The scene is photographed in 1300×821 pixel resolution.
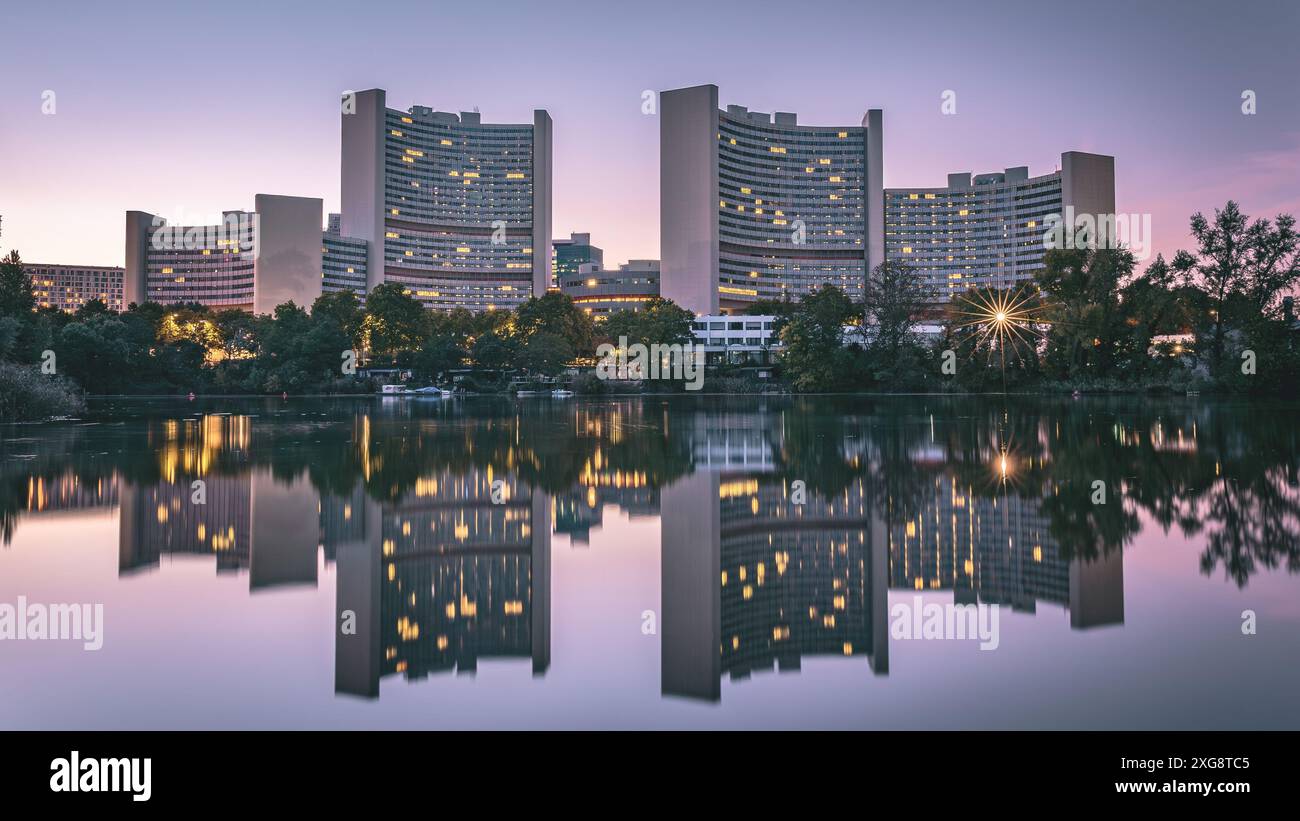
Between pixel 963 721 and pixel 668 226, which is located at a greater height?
pixel 668 226

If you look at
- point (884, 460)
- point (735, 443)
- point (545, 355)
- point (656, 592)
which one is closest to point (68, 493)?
point (656, 592)

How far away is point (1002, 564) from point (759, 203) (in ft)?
611

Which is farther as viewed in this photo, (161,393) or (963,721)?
(161,393)

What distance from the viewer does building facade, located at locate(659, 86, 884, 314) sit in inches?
6895

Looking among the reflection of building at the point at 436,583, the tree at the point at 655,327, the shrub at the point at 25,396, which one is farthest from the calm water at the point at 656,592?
the tree at the point at 655,327

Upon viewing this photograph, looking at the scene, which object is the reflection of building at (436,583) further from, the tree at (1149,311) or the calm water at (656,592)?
the tree at (1149,311)

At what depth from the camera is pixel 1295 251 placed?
180 ft

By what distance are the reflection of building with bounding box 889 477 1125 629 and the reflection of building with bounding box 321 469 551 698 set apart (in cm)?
388

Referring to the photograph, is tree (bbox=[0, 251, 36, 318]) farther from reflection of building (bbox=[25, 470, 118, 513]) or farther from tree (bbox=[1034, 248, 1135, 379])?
tree (bbox=[1034, 248, 1135, 379])

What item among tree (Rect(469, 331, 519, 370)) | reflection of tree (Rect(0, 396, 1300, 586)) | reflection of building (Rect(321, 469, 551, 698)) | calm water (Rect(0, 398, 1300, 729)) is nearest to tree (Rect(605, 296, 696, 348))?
tree (Rect(469, 331, 519, 370))
